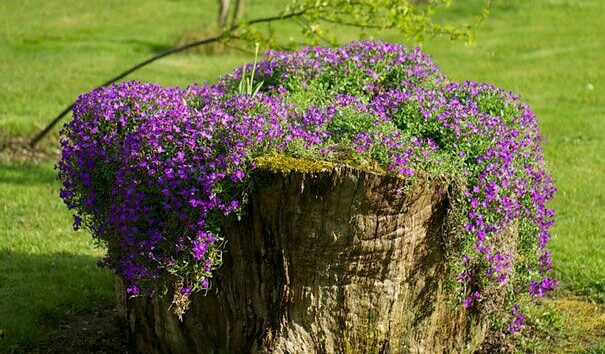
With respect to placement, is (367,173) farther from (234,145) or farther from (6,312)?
(6,312)

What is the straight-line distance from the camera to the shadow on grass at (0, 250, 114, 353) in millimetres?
6867

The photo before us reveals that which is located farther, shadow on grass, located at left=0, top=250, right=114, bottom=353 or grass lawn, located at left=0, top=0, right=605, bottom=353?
grass lawn, located at left=0, top=0, right=605, bottom=353

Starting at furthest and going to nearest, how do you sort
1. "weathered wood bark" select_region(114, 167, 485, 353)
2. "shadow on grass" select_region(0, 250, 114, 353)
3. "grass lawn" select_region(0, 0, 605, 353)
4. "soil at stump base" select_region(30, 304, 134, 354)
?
"grass lawn" select_region(0, 0, 605, 353)
"shadow on grass" select_region(0, 250, 114, 353)
"soil at stump base" select_region(30, 304, 134, 354)
"weathered wood bark" select_region(114, 167, 485, 353)

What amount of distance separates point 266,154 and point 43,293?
317cm

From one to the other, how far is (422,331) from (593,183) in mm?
5590

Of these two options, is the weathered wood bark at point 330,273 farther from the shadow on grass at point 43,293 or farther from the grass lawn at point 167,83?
the shadow on grass at point 43,293

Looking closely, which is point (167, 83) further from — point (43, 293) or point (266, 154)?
point (266, 154)

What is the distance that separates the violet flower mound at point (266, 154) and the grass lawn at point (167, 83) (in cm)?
121

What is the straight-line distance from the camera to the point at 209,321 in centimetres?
577

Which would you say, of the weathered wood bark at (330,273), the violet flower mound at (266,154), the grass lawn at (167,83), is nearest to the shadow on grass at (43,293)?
the grass lawn at (167,83)

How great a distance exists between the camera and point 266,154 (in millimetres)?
5277

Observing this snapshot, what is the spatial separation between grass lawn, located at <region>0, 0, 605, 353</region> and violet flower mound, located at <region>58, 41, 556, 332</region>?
121 cm

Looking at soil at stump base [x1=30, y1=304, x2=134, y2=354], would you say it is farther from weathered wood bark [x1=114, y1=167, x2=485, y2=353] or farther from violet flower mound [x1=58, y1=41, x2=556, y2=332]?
violet flower mound [x1=58, y1=41, x2=556, y2=332]

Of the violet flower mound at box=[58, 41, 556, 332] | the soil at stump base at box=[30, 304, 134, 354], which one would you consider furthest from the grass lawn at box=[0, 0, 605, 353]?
the violet flower mound at box=[58, 41, 556, 332]
